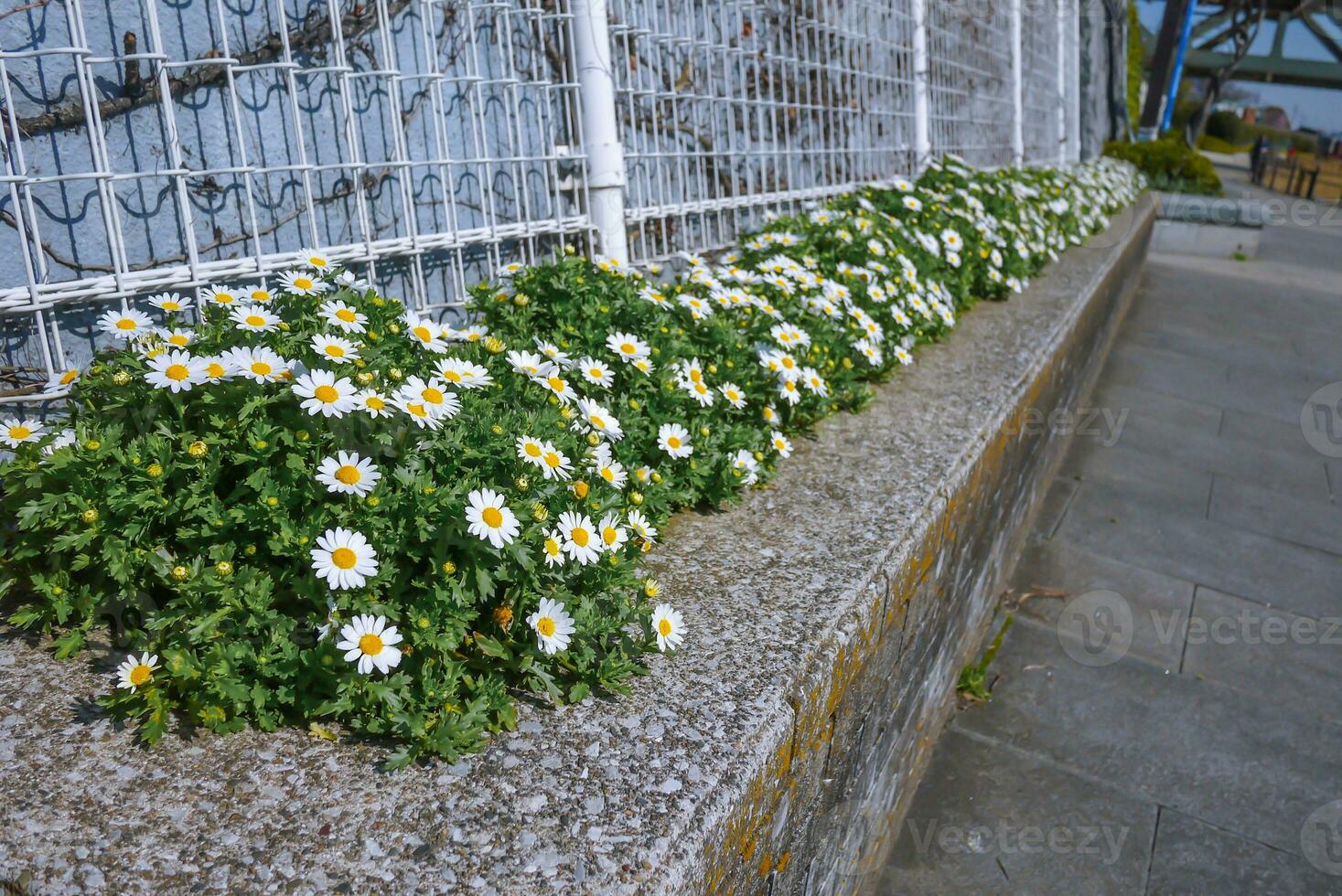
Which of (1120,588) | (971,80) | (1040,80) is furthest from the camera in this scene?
(1040,80)

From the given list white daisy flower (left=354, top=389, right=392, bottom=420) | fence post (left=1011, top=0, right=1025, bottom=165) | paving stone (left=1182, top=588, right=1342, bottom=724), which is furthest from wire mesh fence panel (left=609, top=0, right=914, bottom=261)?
fence post (left=1011, top=0, right=1025, bottom=165)

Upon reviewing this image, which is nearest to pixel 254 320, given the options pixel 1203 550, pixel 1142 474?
pixel 1203 550

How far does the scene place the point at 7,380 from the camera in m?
1.88

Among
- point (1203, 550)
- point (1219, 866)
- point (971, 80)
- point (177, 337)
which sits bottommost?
point (1219, 866)

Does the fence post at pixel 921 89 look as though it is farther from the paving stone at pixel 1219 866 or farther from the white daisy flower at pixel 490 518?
the white daisy flower at pixel 490 518

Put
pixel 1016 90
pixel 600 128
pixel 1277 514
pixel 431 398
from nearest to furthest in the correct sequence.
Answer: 1. pixel 431 398
2. pixel 600 128
3. pixel 1277 514
4. pixel 1016 90

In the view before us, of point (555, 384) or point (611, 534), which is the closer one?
point (611, 534)

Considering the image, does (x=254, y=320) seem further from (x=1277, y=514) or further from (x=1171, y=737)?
(x=1277, y=514)

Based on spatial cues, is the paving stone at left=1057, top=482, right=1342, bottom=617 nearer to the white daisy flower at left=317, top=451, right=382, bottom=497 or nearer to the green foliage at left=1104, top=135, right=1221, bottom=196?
the white daisy flower at left=317, top=451, right=382, bottom=497

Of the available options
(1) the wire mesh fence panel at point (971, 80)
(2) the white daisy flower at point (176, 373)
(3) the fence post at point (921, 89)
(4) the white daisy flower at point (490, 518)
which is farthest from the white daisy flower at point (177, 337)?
(1) the wire mesh fence panel at point (971, 80)

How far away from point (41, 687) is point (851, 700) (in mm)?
1314

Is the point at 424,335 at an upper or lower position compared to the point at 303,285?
lower

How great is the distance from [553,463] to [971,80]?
6829mm

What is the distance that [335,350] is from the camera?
156 centimetres
